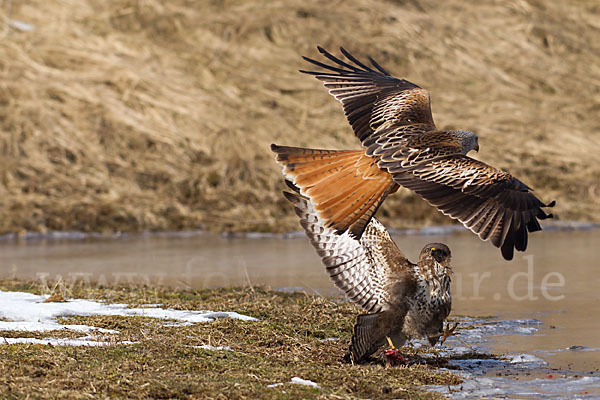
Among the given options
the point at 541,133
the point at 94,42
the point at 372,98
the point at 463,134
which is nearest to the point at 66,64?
the point at 94,42

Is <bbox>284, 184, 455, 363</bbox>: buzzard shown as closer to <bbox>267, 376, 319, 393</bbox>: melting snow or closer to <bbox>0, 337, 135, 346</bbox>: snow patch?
<bbox>267, 376, 319, 393</bbox>: melting snow

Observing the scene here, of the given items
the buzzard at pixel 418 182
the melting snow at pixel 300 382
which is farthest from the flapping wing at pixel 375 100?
the melting snow at pixel 300 382

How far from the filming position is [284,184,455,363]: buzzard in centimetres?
526

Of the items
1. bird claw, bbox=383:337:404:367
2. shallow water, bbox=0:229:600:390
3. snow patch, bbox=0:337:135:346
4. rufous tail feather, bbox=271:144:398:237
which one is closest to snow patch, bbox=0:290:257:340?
snow patch, bbox=0:337:135:346

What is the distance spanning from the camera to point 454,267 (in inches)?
364

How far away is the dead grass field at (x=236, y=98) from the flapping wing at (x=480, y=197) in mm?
6959

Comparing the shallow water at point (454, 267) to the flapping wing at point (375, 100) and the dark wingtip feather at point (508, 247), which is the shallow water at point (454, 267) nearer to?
the dark wingtip feather at point (508, 247)

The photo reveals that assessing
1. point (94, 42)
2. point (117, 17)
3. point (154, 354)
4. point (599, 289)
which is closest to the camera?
point (154, 354)

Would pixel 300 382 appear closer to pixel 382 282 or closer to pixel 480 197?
pixel 382 282

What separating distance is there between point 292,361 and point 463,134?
202 cm

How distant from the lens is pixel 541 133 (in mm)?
15898

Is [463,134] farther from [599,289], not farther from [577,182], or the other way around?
[577,182]

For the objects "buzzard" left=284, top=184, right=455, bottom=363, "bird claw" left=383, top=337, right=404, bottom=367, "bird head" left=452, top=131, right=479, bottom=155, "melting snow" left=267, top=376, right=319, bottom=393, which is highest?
"bird head" left=452, top=131, right=479, bottom=155

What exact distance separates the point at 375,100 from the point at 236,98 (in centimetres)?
987
